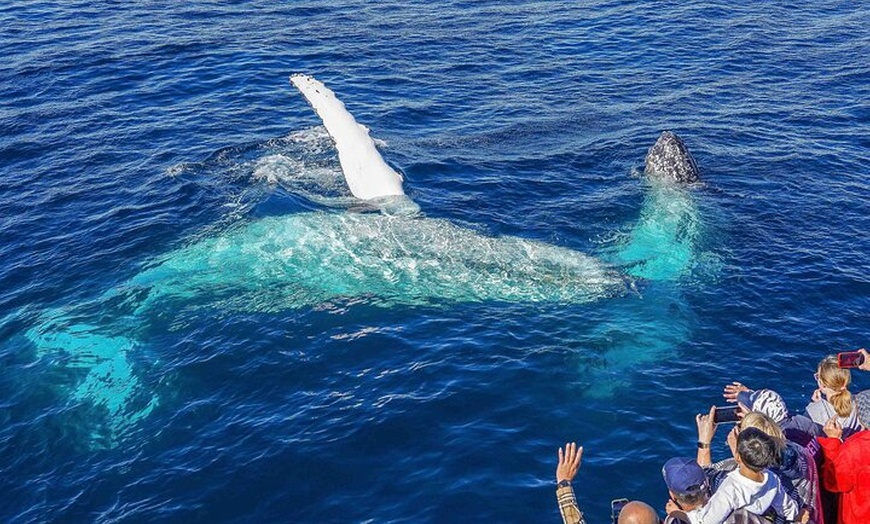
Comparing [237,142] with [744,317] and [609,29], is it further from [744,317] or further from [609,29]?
[609,29]

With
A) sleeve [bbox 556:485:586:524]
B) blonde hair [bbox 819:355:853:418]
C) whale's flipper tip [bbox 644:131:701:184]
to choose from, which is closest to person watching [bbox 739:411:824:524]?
blonde hair [bbox 819:355:853:418]

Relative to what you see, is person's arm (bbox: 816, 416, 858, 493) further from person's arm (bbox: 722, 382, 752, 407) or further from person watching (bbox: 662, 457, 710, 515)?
person watching (bbox: 662, 457, 710, 515)

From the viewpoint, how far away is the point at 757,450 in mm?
11406

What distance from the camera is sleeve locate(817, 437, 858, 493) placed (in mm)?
12625

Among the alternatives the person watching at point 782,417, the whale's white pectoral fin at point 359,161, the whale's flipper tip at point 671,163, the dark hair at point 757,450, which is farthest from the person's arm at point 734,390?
the whale's flipper tip at point 671,163

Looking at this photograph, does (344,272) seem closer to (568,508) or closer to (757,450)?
(568,508)

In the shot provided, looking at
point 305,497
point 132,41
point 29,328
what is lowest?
point 305,497

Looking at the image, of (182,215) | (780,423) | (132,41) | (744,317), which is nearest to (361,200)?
(182,215)

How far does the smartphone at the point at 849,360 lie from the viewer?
46.2ft

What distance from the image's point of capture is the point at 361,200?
2900 cm

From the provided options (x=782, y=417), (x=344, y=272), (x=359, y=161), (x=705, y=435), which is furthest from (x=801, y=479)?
(x=359, y=161)

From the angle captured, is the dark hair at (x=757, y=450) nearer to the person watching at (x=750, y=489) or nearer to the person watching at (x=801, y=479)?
the person watching at (x=750, y=489)

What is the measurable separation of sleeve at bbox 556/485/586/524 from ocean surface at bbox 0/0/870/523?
18.6ft

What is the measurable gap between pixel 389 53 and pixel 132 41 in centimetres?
1391
